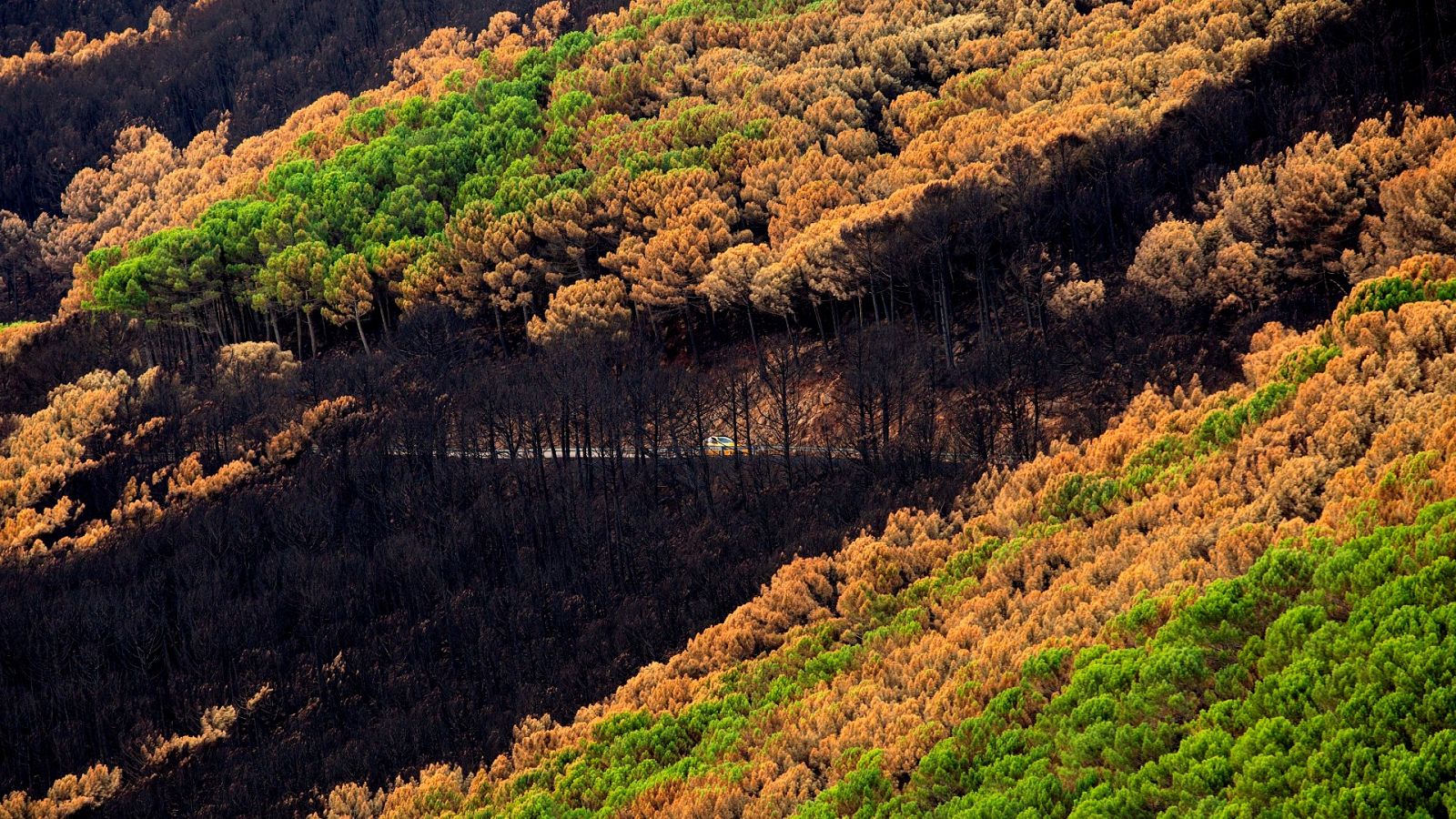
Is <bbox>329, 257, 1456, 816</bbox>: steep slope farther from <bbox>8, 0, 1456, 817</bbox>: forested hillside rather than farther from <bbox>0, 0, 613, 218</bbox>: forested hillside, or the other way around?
<bbox>0, 0, 613, 218</bbox>: forested hillside

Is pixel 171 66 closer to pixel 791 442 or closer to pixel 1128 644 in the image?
pixel 791 442

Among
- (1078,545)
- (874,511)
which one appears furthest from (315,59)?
(1078,545)

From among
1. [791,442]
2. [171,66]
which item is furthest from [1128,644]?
[171,66]

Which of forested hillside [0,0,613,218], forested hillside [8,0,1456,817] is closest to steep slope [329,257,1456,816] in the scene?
forested hillside [8,0,1456,817]

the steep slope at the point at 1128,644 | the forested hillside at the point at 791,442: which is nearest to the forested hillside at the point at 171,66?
the forested hillside at the point at 791,442

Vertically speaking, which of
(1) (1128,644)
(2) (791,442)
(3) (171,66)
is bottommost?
(1) (1128,644)
